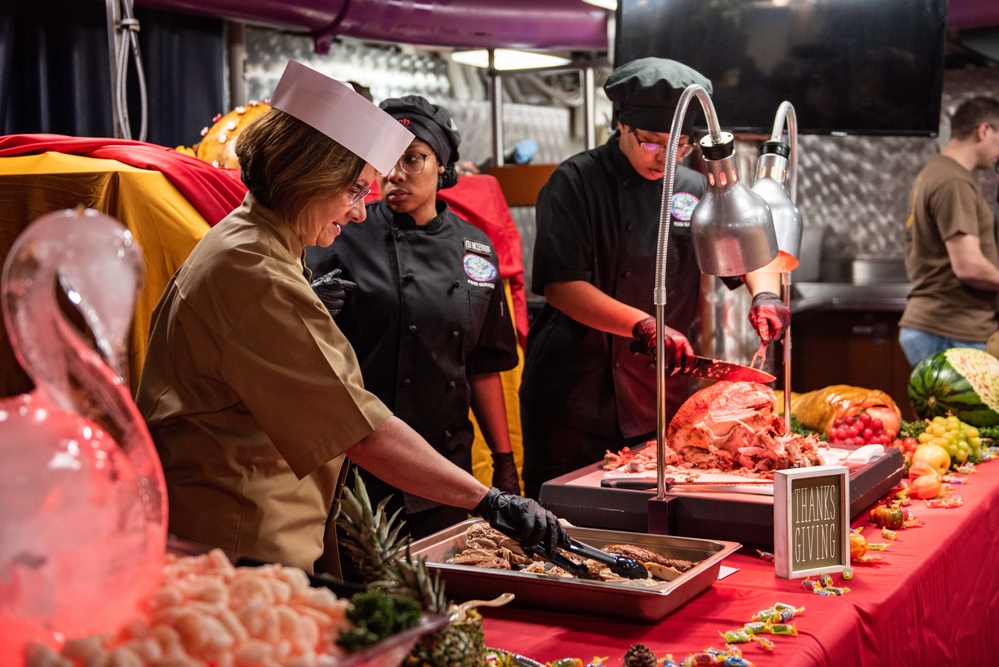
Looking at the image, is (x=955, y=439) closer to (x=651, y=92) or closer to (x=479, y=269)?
(x=651, y=92)

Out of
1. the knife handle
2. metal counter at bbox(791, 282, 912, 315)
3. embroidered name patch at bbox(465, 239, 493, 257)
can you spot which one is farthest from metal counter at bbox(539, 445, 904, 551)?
metal counter at bbox(791, 282, 912, 315)

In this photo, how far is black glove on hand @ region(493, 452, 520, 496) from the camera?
318 centimetres

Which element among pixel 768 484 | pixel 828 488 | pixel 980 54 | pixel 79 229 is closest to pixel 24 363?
pixel 79 229

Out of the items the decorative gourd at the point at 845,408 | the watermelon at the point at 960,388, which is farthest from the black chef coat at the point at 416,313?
the watermelon at the point at 960,388

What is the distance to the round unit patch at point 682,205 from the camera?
342 cm

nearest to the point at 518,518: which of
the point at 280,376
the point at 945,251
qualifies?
the point at 280,376

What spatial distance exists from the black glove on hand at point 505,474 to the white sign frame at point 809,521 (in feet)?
3.86

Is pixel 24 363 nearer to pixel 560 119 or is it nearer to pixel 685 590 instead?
pixel 685 590

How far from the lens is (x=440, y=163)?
3.10 m

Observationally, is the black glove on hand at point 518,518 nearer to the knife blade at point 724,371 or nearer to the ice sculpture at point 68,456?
the ice sculpture at point 68,456

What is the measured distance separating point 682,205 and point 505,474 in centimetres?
103

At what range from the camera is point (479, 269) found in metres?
3.17

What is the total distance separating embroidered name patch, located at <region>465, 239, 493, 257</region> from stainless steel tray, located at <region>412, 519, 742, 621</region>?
4.11 ft

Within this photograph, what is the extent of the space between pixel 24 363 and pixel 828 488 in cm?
165
